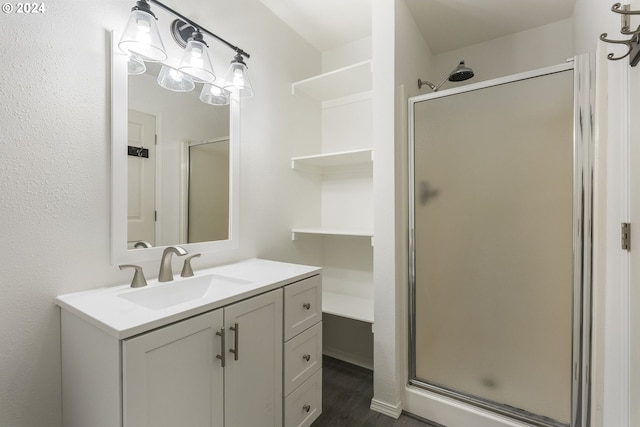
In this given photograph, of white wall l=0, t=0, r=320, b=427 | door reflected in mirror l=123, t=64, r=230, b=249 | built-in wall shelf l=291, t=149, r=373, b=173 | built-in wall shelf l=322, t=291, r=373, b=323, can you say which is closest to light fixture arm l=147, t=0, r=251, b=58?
white wall l=0, t=0, r=320, b=427

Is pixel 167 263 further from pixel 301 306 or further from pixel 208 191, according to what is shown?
pixel 301 306

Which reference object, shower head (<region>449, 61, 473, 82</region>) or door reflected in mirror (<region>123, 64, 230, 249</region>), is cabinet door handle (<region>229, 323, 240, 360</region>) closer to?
door reflected in mirror (<region>123, 64, 230, 249</region>)

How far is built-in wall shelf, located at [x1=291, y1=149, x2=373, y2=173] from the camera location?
1.89 metres

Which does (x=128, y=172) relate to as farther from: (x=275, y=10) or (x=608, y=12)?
(x=608, y=12)

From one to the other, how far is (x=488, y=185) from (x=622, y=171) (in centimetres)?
48

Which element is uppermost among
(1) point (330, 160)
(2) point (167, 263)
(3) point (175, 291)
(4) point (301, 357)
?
(1) point (330, 160)

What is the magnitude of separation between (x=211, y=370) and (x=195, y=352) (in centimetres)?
10

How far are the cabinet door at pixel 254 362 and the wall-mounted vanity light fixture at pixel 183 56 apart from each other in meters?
1.10

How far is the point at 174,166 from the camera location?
141 cm

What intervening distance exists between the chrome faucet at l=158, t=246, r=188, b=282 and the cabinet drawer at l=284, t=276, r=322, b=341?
501 mm

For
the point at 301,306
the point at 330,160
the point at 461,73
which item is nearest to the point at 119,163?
the point at 301,306

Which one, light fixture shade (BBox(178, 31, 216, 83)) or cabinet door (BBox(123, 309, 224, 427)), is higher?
light fixture shade (BBox(178, 31, 216, 83))

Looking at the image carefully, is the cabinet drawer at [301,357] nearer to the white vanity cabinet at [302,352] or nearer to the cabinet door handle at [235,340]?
the white vanity cabinet at [302,352]

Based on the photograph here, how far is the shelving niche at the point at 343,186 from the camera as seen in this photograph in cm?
211
